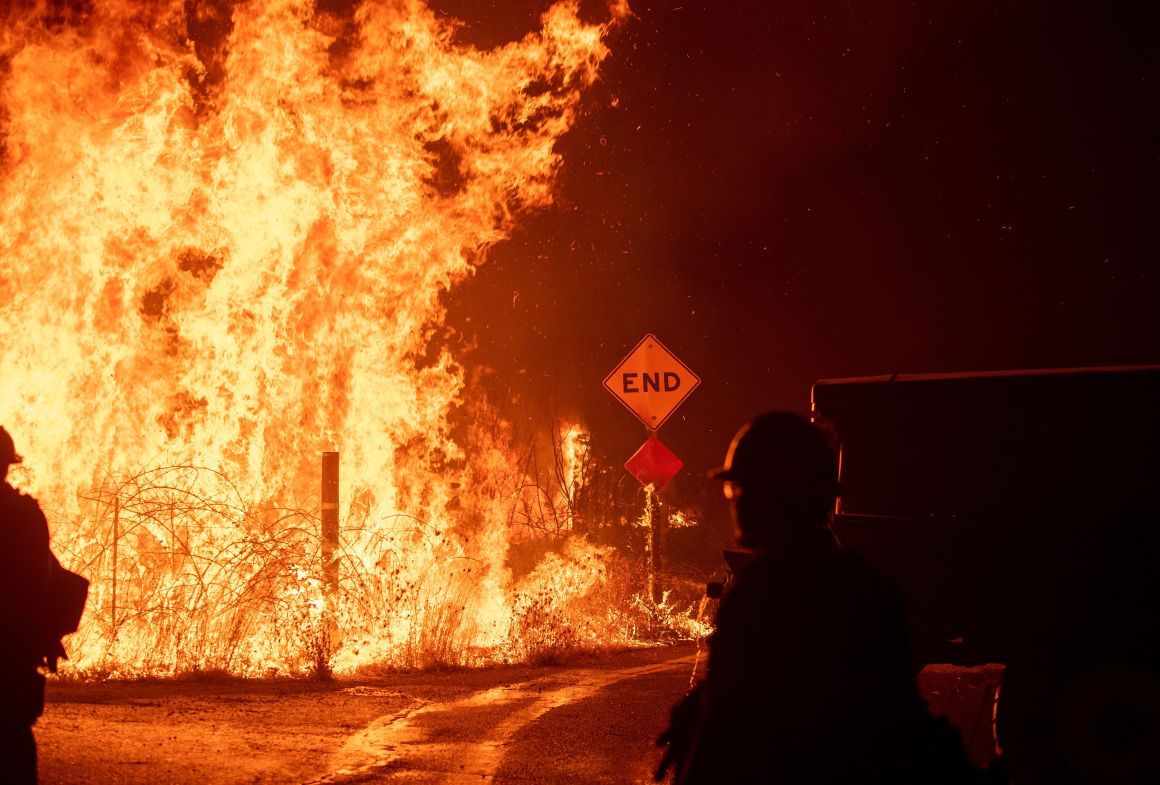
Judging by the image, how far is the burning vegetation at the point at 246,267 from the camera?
1320 centimetres

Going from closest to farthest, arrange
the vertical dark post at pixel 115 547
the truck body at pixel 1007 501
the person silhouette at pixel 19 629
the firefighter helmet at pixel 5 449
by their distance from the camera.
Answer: the person silhouette at pixel 19 629 → the firefighter helmet at pixel 5 449 → the truck body at pixel 1007 501 → the vertical dark post at pixel 115 547

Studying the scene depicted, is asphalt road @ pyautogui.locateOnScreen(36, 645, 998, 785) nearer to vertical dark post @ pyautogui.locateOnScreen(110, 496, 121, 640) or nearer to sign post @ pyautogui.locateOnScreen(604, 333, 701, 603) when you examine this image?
vertical dark post @ pyautogui.locateOnScreen(110, 496, 121, 640)

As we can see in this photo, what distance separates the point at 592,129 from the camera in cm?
1931

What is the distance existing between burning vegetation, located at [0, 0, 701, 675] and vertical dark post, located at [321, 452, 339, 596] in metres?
0.83

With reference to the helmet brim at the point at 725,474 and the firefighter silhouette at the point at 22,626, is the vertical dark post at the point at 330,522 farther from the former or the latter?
the helmet brim at the point at 725,474

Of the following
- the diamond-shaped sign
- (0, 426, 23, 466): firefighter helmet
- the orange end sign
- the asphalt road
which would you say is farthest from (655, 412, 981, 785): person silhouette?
the orange end sign

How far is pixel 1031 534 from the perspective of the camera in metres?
6.94

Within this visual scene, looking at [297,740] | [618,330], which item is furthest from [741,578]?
[618,330]

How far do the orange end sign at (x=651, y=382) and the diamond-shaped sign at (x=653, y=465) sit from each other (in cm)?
30

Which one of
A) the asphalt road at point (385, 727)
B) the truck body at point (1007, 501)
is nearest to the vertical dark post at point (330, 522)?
the asphalt road at point (385, 727)

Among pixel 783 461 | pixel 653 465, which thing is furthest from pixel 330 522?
pixel 783 461

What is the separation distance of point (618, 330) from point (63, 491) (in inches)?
493

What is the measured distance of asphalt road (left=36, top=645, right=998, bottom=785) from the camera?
6703mm

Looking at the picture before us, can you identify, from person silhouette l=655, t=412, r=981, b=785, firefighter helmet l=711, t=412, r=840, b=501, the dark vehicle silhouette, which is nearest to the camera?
person silhouette l=655, t=412, r=981, b=785
